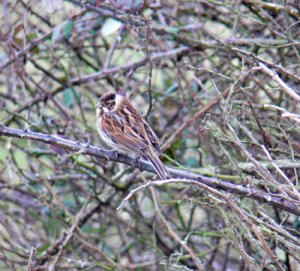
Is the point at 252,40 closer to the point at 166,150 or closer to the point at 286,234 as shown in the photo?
the point at 166,150

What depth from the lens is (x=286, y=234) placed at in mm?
3330

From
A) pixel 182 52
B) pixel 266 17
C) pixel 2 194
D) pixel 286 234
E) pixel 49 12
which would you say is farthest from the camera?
pixel 2 194

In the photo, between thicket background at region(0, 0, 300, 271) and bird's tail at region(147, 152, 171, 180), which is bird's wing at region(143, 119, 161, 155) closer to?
thicket background at region(0, 0, 300, 271)

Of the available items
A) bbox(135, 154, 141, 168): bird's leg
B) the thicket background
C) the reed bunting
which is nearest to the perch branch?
bbox(135, 154, 141, 168): bird's leg

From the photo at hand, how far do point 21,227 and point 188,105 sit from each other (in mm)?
2091

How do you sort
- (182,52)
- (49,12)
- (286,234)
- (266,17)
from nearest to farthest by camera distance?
(286,234) → (49,12) → (266,17) → (182,52)

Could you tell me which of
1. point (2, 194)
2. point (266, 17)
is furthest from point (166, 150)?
point (2, 194)

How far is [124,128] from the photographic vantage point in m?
4.93

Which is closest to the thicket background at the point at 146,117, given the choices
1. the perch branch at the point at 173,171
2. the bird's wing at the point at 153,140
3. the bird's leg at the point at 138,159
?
the bird's wing at the point at 153,140

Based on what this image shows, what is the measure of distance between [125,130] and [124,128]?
1.8 inches

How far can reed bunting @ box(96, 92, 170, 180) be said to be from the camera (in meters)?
4.57

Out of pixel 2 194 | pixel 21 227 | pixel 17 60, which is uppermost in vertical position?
pixel 17 60

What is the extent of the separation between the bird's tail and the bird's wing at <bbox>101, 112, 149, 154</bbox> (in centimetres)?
31

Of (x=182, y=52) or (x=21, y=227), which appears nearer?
(x=182, y=52)
